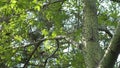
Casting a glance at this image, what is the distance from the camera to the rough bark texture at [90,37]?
584cm

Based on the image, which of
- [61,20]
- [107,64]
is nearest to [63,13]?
[61,20]

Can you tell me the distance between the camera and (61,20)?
8.35 m

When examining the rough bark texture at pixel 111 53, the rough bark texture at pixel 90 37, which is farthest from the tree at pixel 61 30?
the rough bark texture at pixel 111 53

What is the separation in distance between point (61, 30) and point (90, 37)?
6.16 ft

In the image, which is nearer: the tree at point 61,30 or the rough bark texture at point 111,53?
the rough bark texture at point 111,53

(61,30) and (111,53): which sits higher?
(111,53)

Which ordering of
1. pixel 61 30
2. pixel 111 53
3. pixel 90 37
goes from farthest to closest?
1. pixel 61 30
2. pixel 90 37
3. pixel 111 53

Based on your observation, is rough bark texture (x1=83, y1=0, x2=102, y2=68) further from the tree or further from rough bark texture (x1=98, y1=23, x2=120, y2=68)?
rough bark texture (x1=98, y1=23, x2=120, y2=68)

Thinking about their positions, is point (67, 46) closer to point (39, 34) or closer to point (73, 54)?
point (73, 54)

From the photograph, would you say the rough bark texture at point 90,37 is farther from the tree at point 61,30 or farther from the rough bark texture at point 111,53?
the rough bark texture at point 111,53

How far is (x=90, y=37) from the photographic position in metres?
Result: 6.16

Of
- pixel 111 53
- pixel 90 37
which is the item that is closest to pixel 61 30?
pixel 90 37

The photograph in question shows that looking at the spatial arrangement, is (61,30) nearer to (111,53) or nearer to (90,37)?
(90,37)

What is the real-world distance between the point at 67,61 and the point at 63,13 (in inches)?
56.1
